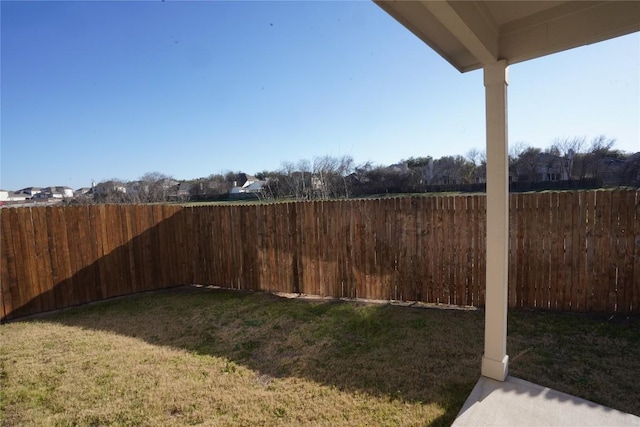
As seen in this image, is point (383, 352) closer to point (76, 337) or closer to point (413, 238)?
point (413, 238)

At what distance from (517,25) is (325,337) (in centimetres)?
357

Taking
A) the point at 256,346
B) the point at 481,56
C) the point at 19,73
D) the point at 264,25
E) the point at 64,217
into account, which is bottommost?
the point at 256,346

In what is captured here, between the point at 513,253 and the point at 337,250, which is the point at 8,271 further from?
the point at 513,253

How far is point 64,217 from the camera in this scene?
5.14 meters

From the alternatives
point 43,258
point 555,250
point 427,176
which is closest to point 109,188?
point 43,258

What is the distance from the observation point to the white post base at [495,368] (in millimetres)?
2441

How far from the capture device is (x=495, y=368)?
2467 mm

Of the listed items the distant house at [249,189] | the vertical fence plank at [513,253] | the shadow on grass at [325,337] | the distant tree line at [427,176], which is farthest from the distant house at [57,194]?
the vertical fence plank at [513,253]

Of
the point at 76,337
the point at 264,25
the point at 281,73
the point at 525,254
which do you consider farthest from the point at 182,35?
the point at 525,254

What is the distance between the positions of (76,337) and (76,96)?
251 inches

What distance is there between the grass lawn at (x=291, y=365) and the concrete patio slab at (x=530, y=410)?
0.57 ft

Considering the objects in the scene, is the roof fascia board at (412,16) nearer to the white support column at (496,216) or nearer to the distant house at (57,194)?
the white support column at (496,216)

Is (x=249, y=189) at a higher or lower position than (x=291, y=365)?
higher

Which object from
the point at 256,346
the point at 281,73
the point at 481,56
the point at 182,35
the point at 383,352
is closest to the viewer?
the point at 481,56
